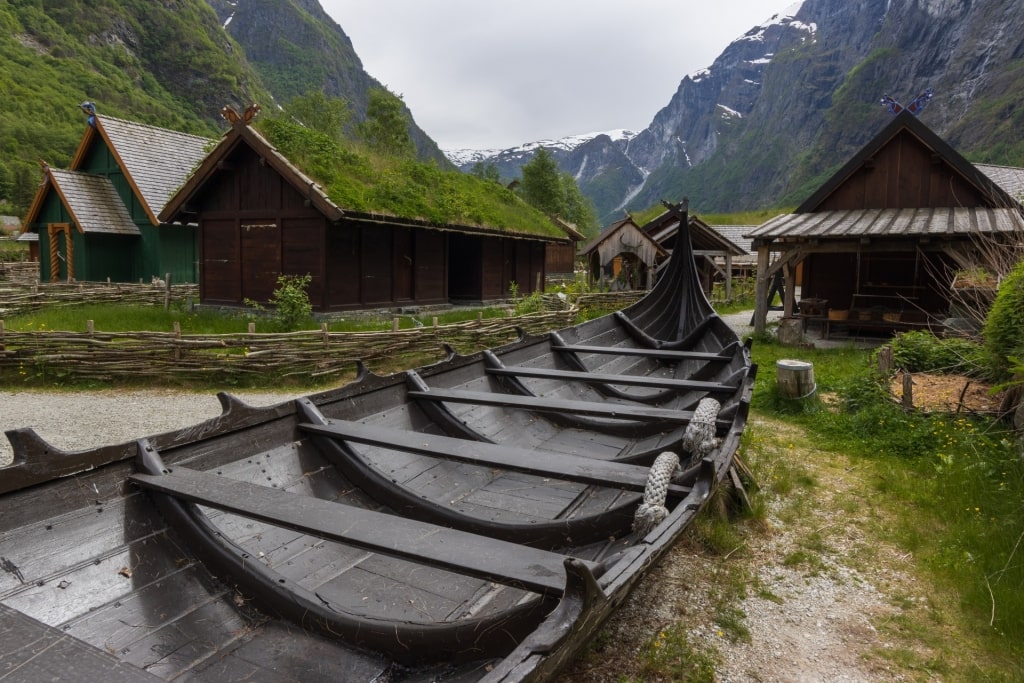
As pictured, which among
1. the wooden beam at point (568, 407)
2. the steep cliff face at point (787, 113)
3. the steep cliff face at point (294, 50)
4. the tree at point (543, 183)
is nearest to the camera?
the wooden beam at point (568, 407)

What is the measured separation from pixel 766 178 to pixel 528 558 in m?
141

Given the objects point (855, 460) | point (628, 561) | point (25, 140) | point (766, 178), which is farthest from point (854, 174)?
point (766, 178)

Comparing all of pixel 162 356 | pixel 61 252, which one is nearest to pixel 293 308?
pixel 162 356

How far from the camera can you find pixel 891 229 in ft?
41.8

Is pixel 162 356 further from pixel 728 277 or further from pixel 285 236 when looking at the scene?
pixel 728 277

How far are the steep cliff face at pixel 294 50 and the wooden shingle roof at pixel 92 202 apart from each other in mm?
115518

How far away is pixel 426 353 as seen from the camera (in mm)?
12234

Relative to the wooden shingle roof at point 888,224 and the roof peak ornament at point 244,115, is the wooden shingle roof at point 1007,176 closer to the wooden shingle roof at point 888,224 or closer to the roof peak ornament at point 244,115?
the wooden shingle roof at point 888,224

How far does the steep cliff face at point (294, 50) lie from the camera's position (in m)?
131

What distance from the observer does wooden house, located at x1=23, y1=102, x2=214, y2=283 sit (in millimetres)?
21141

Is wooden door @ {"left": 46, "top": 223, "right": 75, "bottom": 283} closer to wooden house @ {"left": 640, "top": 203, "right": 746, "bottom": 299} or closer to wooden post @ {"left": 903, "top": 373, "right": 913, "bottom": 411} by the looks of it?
wooden house @ {"left": 640, "top": 203, "right": 746, "bottom": 299}

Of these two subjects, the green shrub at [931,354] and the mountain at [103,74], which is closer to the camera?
the green shrub at [931,354]

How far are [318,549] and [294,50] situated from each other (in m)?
157

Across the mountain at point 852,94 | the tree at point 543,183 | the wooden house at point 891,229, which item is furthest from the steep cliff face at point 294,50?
the wooden house at point 891,229
